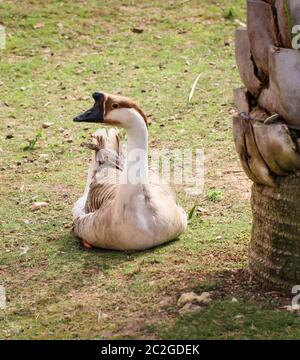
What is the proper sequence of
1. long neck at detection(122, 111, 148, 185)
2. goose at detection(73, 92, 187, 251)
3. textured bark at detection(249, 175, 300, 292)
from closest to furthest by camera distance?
textured bark at detection(249, 175, 300, 292)
goose at detection(73, 92, 187, 251)
long neck at detection(122, 111, 148, 185)

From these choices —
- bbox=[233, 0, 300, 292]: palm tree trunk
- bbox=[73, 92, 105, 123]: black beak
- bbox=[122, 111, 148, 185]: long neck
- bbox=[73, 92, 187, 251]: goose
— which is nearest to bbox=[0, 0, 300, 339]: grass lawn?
bbox=[73, 92, 187, 251]: goose

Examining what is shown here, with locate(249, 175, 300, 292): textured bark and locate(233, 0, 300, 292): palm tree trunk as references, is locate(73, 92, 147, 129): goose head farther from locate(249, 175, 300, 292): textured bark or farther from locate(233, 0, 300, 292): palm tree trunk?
locate(249, 175, 300, 292): textured bark

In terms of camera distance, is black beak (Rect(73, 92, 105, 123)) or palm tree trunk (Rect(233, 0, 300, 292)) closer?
palm tree trunk (Rect(233, 0, 300, 292))

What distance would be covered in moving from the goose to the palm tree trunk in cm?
122

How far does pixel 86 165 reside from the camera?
915cm

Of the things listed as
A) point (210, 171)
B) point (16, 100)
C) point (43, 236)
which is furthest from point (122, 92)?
point (43, 236)

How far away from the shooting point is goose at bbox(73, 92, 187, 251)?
6.85m

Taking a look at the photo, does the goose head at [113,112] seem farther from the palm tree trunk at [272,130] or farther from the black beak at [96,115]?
the palm tree trunk at [272,130]

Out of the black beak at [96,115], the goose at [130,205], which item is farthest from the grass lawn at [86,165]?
the black beak at [96,115]

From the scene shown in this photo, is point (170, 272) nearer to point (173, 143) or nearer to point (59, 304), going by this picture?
point (59, 304)

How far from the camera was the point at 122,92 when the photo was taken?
1107cm

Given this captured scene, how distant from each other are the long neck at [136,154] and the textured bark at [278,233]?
1.37 m
